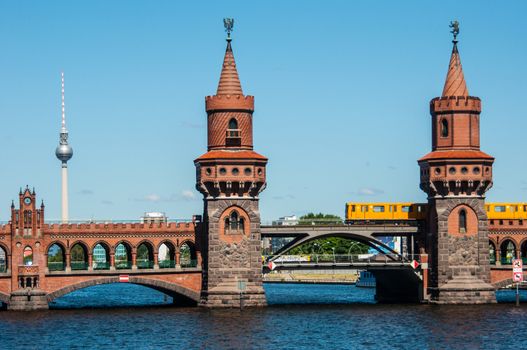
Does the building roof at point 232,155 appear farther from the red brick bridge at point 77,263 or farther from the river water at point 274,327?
the river water at point 274,327

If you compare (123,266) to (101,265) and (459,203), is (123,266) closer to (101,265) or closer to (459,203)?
(101,265)

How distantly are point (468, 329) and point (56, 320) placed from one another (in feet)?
124

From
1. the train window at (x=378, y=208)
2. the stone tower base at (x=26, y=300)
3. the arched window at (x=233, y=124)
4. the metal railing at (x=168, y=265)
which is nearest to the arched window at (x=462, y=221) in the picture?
the train window at (x=378, y=208)

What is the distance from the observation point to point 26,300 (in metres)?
125

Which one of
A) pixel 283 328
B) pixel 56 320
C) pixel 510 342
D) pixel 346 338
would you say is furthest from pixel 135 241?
pixel 510 342

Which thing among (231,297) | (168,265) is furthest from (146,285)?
(231,297)

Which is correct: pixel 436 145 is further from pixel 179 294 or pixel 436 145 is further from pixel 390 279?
pixel 179 294

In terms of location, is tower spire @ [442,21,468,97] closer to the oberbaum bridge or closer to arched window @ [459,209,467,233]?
the oberbaum bridge

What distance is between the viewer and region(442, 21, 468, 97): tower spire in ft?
435

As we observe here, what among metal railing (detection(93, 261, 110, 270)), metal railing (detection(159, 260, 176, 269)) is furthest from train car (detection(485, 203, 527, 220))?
metal railing (detection(93, 261, 110, 270))

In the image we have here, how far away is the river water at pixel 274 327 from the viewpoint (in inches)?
3905

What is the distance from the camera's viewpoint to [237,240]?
421 feet

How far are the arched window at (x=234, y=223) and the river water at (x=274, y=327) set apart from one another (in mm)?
8598

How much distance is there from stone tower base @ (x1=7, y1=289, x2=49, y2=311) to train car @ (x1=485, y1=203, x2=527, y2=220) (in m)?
48.5
